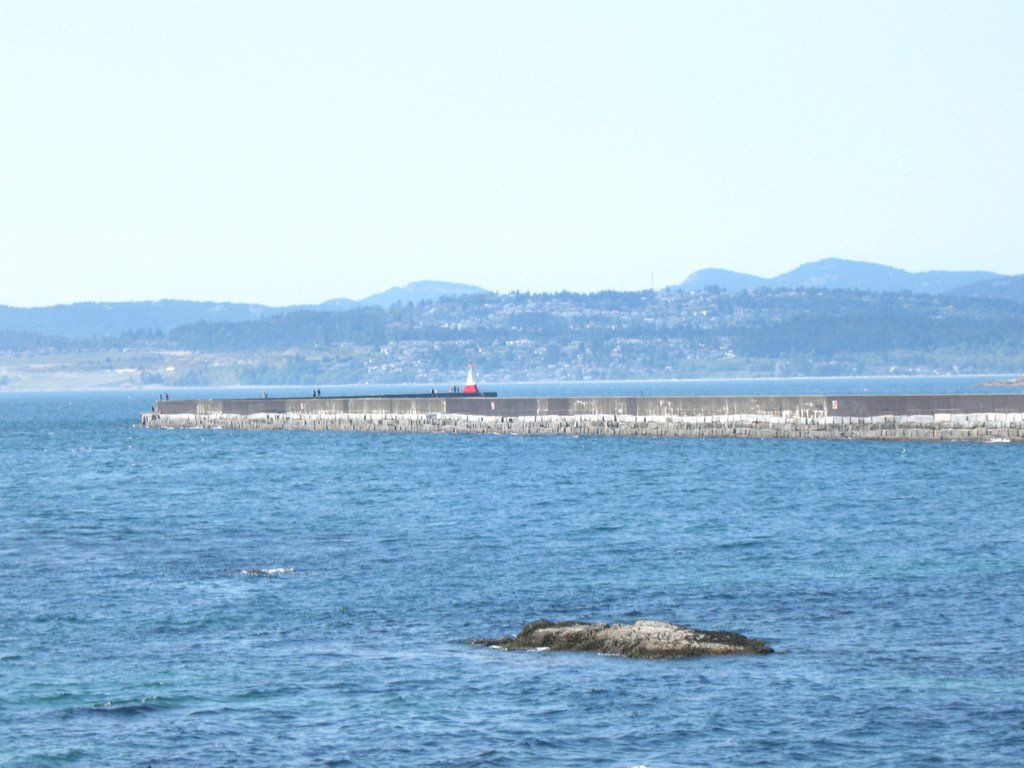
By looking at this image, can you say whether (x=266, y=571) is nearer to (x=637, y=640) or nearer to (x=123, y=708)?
(x=637, y=640)

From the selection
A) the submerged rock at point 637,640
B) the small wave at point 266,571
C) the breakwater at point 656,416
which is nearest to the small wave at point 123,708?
the submerged rock at point 637,640

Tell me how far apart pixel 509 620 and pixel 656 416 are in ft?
186

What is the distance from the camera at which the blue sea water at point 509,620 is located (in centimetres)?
2036

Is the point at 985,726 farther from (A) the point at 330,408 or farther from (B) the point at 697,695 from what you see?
(A) the point at 330,408

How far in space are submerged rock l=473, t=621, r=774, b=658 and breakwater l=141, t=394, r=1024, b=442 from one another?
46.9 meters

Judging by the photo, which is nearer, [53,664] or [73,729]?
[73,729]

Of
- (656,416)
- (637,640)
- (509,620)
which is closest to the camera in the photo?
(637,640)

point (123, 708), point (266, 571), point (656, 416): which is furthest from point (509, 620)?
point (656, 416)

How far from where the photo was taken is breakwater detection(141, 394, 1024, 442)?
71125 millimetres

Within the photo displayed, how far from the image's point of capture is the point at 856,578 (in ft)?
107

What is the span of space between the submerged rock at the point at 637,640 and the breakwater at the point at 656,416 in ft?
154

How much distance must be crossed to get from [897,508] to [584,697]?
2674 cm

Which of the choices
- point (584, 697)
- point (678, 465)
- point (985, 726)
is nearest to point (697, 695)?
point (584, 697)

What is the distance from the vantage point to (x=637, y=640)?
24.9m
